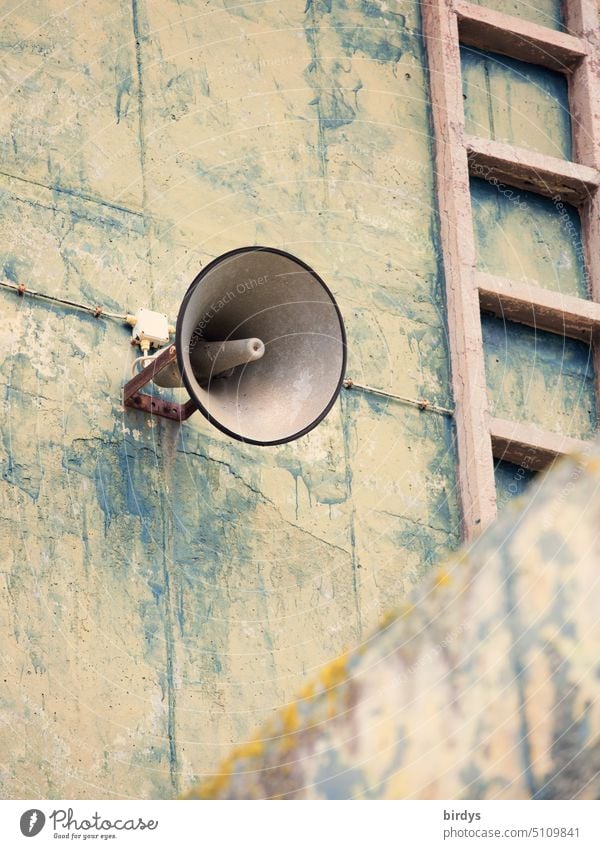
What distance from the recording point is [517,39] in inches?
338

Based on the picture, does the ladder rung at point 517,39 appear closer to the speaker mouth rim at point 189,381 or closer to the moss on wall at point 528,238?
the moss on wall at point 528,238

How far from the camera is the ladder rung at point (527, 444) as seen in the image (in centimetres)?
755

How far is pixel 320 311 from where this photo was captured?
6.49 meters

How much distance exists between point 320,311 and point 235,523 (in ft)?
3.27

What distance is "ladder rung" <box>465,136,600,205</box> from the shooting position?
321 inches

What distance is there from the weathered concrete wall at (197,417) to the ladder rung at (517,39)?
1.02ft

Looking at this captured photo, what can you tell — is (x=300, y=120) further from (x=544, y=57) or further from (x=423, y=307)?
(x=544, y=57)

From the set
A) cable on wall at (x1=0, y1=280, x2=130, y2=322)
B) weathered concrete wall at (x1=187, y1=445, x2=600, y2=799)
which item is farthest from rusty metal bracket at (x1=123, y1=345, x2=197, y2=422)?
weathered concrete wall at (x1=187, y1=445, x2=600, y2=799)

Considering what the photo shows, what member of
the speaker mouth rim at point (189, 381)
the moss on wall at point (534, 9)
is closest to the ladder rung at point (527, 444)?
the speaker mouth rim at point (189, 381)

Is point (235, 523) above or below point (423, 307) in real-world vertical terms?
below

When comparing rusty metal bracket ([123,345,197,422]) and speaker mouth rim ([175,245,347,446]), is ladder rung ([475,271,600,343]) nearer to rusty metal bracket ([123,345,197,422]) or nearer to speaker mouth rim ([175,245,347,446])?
speaker mouth rim ([175,245,347,446])

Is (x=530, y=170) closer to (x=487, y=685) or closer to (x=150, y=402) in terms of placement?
(x=150, y=402)

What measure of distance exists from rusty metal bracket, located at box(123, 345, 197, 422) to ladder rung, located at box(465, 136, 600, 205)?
2489 millimetres

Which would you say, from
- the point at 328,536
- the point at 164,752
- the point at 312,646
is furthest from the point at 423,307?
the point at 164,752
